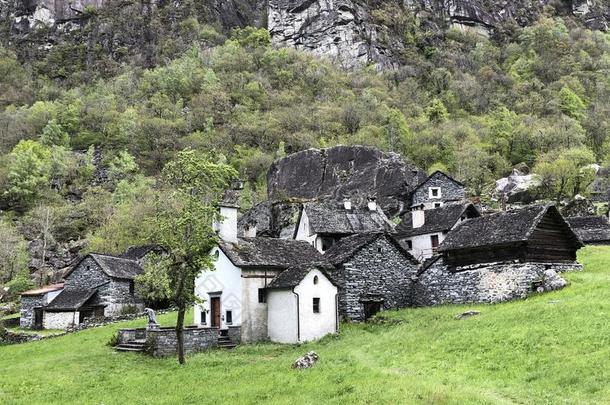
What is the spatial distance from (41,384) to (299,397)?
10726mm

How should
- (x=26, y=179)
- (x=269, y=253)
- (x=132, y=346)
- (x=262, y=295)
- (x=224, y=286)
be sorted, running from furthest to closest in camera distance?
(x=26, y=179), (x=269, y=253), (x=224, y=286), (x=262, y=295), (x=132, y=346)

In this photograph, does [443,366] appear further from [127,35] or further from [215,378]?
[127,35]

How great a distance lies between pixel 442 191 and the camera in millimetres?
67688

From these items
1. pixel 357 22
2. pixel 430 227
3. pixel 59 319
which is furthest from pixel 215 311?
pixel 357 22

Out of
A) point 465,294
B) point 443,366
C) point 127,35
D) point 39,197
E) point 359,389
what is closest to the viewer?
point 359,389

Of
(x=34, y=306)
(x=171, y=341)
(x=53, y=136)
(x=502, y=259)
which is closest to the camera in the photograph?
(x=171, y=341)

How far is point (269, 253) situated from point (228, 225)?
316 cm

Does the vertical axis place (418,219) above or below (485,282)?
above

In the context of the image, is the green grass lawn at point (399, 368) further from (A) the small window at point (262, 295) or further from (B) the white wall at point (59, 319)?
(B) the white wall at point (59, 319)

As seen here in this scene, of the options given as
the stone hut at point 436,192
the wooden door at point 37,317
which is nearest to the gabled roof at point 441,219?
the stone hut at point 436,192

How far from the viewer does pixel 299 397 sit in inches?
737

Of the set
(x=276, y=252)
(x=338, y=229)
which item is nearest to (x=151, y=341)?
(x=276, y=252)

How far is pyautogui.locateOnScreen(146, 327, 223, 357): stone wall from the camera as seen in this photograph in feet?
97.0

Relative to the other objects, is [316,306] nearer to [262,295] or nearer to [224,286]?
[262,295]
